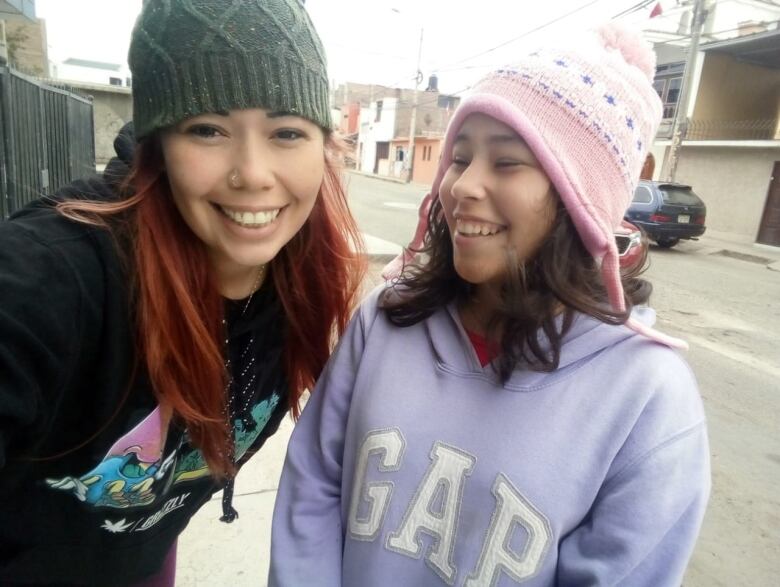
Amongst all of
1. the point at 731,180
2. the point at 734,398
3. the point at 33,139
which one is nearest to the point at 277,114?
the point at 734,398

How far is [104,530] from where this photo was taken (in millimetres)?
1312

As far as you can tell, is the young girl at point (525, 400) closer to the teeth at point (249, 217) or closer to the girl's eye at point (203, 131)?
the teeth at point (249, 217)

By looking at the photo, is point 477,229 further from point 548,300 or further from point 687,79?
point 687,79

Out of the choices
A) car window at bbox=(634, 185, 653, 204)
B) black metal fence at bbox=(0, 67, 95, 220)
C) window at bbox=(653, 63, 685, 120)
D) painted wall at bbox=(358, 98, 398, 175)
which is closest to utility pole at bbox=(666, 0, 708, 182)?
car window at bbox=(634, 185, 653, 204)

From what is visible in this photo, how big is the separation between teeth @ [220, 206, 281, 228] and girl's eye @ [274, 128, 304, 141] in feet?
0.54

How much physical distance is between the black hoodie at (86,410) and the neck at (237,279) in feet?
0.11

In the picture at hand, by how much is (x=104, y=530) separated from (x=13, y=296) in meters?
0.67

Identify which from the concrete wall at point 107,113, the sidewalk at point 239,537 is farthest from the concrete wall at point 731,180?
the sidewalk at point 239,537

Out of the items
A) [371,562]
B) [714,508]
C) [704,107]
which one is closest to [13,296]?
[371,562]

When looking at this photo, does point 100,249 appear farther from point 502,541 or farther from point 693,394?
point 693,394

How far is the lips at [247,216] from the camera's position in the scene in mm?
1212

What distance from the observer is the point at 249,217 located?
3.99 ft

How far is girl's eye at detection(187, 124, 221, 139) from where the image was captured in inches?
46.2

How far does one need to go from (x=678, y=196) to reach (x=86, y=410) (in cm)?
1328
